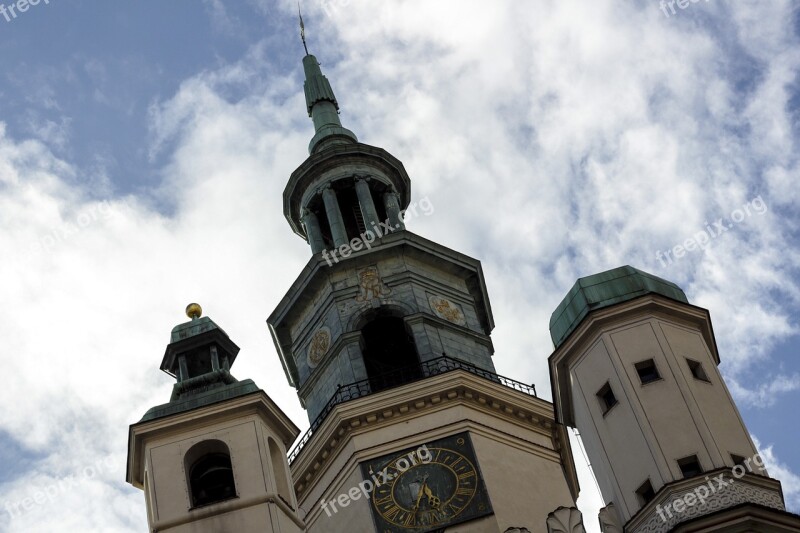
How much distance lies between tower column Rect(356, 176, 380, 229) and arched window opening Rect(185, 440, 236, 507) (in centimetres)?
1189

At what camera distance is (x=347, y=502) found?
1304 inches

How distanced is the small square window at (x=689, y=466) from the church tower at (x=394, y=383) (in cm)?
308

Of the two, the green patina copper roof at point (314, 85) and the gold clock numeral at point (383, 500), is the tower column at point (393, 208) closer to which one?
the green patina copper roof at point (314, 85)

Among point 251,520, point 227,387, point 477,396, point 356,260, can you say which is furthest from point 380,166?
point 251,520

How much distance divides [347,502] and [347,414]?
191 cm

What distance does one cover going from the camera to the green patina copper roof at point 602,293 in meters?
29.7

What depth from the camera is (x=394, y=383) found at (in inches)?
1430

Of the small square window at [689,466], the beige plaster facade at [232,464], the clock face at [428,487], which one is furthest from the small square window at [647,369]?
the beige plaster facade at [232,464]

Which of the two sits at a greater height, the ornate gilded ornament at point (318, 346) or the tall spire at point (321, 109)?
the tall spire at point (321, 109)

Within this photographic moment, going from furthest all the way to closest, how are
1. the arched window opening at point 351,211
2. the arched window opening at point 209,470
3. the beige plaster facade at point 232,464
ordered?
the arched window opening at point 351,211 < the arched window opening at point 209,470 < the beige plaster facade at point 232,464

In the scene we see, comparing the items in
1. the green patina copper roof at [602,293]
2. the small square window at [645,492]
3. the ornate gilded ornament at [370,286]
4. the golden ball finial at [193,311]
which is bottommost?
the small square window at [645,492]

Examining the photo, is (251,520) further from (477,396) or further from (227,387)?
(477,396)

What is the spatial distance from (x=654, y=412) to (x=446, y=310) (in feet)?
36.7

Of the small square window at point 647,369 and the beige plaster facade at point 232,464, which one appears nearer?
the beige plaster facade at point 232,464
